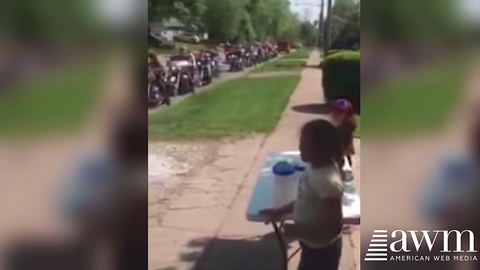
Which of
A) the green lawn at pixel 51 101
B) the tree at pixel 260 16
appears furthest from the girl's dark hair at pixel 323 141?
the green lawn at pixel 51 101

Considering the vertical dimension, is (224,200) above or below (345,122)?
below

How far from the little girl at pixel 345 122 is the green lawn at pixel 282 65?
19cm

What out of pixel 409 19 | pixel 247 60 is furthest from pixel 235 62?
pixel 409 19

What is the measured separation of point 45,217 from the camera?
3164 mm

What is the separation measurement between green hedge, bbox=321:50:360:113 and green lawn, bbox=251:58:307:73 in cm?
8

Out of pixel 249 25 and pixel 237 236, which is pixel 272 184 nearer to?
pixel 237 236

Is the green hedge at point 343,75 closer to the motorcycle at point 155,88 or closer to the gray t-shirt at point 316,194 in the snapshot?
the gray t-shirt at point 316,194

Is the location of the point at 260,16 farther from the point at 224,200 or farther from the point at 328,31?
the point at 224,200

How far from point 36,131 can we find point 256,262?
3.06 feet

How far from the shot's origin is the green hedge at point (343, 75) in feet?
10.3

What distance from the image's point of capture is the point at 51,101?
10.3 ft

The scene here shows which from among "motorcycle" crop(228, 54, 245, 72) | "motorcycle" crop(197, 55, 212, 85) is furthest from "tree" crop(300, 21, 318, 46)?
"motorcycle" crop(197, 55, 212, 85)

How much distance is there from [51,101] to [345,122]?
3.47 ft

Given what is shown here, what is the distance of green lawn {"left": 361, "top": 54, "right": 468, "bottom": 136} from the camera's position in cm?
314
